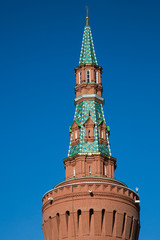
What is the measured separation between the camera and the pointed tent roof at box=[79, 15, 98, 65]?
5444 centimetres

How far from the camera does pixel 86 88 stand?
52875mm

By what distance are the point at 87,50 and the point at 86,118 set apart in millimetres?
7928

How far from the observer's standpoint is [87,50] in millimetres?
55281

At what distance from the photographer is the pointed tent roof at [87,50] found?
54438 mm

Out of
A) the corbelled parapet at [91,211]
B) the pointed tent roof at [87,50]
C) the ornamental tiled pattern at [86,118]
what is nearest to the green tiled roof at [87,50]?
the pointed tent roof at [87,50]

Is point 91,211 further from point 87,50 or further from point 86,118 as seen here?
point 87,50

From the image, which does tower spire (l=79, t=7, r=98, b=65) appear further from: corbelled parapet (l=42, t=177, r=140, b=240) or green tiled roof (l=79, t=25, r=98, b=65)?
corbelled parapet (l=42, t=177, r=140, b=240)

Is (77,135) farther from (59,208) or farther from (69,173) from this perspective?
(59,208)

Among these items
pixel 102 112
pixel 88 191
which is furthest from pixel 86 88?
pixel 88 191

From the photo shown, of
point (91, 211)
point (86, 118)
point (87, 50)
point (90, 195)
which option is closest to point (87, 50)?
point (87, 50)

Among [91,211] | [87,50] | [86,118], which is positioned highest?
[87,50]

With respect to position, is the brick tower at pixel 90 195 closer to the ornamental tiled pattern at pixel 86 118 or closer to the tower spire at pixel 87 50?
the ornamental tiled pattern at pixel 86 118

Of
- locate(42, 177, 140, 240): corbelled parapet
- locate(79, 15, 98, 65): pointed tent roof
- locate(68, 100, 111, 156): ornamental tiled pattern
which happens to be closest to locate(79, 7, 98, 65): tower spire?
locate(79, 15, 98, 65): pointed tent roof

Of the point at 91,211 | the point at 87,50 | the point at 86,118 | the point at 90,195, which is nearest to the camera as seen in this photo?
the point at 91,211
